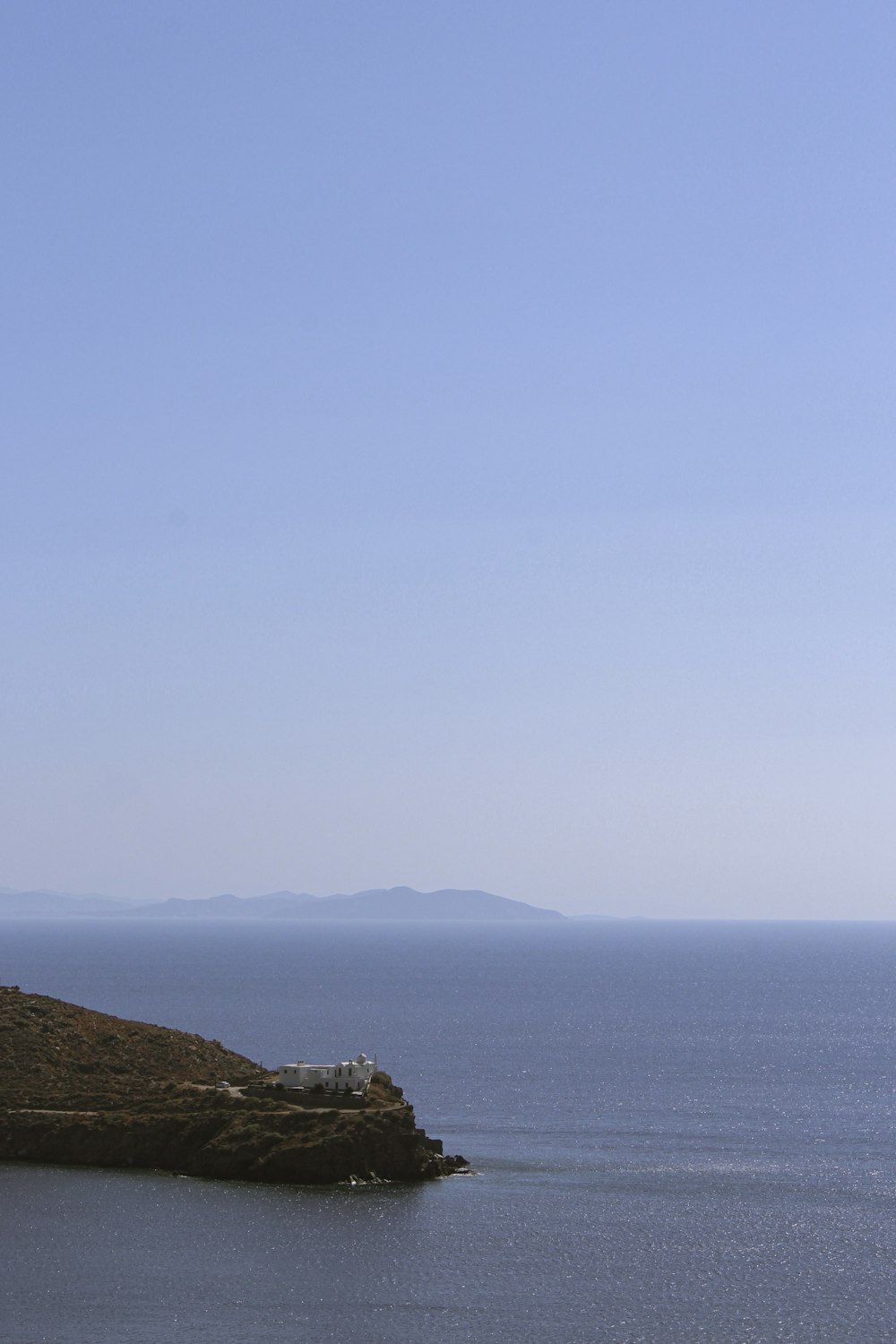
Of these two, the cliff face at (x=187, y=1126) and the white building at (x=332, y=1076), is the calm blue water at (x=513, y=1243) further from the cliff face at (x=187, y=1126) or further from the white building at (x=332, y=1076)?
the white building at (x=332, y=1076)

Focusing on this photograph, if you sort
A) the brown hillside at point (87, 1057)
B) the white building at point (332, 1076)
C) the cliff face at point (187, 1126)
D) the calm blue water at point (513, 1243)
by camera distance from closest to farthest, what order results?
the calm blue water at point (513, 1243), the cliff face at point (187, 1126), the white building at point (332, 1076), the brown hillside at point (87, 1057)

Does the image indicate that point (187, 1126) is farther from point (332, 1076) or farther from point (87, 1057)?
point (87, 1057)

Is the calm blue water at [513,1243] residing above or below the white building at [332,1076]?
below

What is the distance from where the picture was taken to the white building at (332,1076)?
10050 centimetres

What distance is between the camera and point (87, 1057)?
116m

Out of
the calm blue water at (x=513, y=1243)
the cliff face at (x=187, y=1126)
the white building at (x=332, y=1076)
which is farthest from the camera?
the white building at (x=332, y=1076)

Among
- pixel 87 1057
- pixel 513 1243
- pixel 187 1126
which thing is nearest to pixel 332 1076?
pixel 187 1126

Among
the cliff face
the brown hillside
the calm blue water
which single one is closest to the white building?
the cliff face

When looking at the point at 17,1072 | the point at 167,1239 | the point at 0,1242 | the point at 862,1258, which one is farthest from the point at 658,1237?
the point at 17,1072

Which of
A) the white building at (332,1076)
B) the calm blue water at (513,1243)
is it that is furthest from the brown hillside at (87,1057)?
the calm blue water at (513,1243)

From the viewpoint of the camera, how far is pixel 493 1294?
2825 inches

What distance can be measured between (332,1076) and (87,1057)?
24.1 metres

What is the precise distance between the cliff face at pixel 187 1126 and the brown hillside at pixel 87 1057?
0.56ft

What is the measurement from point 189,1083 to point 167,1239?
29021 mm
